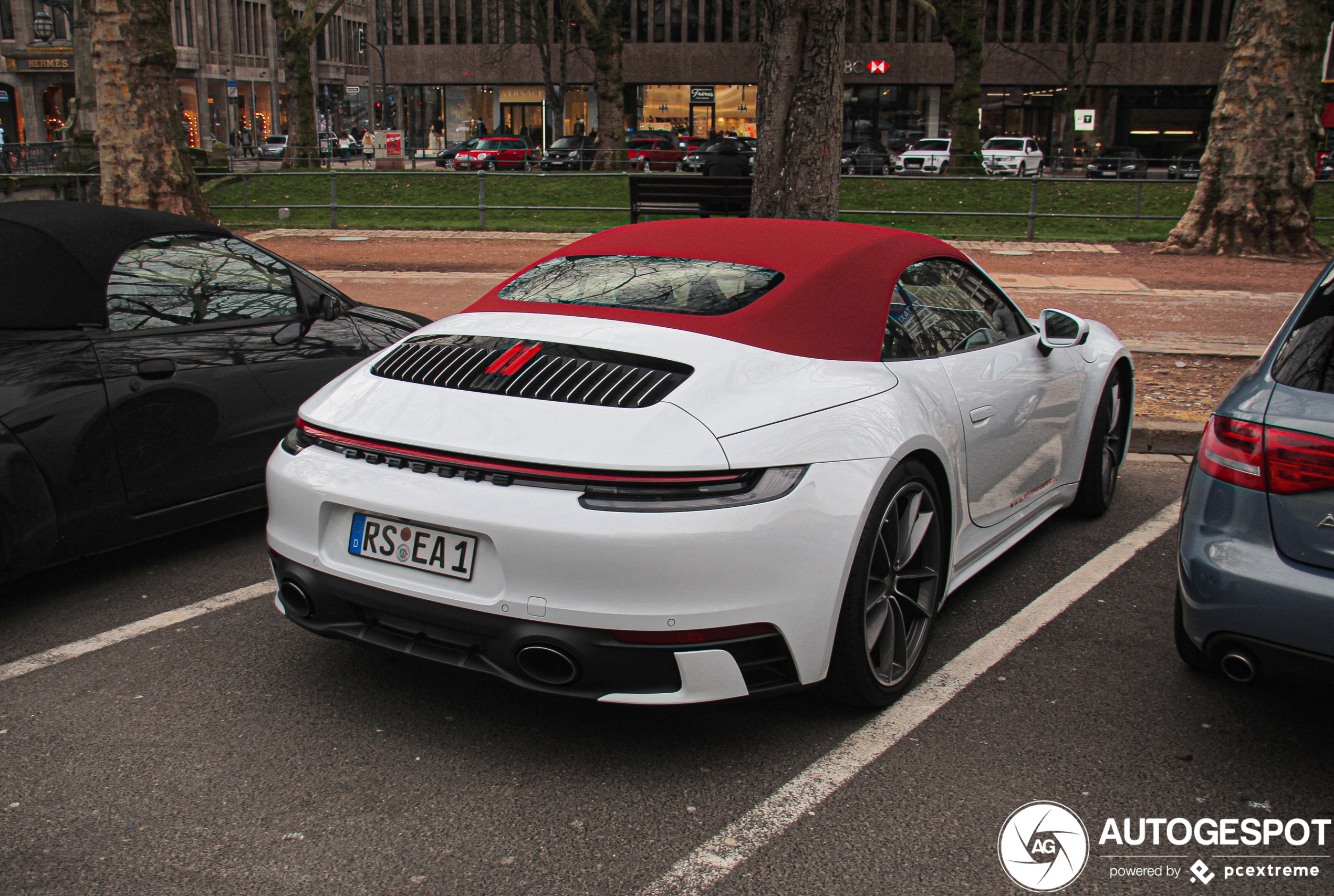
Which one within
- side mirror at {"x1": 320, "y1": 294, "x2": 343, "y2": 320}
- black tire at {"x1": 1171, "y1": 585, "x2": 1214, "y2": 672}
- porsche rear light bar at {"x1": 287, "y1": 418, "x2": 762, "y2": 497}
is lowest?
black tire at {"x1": 1171, "y1": 585, "x2": 1214, "y2": 672}

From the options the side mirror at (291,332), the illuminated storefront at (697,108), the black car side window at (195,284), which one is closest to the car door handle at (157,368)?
the black car side window at (195,284)

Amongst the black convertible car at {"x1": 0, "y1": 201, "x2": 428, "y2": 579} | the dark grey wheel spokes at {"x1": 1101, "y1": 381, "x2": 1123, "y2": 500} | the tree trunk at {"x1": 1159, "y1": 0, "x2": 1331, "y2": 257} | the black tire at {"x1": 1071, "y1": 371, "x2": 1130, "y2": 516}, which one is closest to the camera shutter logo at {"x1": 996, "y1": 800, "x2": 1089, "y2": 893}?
the black tire at {"x1": 1071, "y1": 371, "x2": 1130, "y2": 516}

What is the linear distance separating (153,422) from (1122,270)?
1299cm

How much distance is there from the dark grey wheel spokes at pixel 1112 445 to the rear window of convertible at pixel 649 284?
2.36 metres

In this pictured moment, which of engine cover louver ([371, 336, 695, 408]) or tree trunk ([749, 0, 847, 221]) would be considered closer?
engine cover louver ([371, 336, 695, 408])

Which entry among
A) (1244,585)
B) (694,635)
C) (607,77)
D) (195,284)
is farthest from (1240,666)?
(607,77)

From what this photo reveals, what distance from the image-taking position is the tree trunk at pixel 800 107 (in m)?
9.03

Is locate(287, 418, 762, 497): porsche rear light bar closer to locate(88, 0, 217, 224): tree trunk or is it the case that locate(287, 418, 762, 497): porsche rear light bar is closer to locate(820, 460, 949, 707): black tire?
locate(820, 460, 949, 707): black tire

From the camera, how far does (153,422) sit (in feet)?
14.4

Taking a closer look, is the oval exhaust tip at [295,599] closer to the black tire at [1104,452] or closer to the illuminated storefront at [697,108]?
the black tire at [1104,452]

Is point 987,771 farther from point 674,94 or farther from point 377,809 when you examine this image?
point 674,94

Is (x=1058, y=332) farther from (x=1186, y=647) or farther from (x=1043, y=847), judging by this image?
(x=1043, y=847)

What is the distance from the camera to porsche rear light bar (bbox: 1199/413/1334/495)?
2848mm

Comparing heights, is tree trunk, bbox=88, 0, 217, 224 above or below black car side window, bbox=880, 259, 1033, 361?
above
